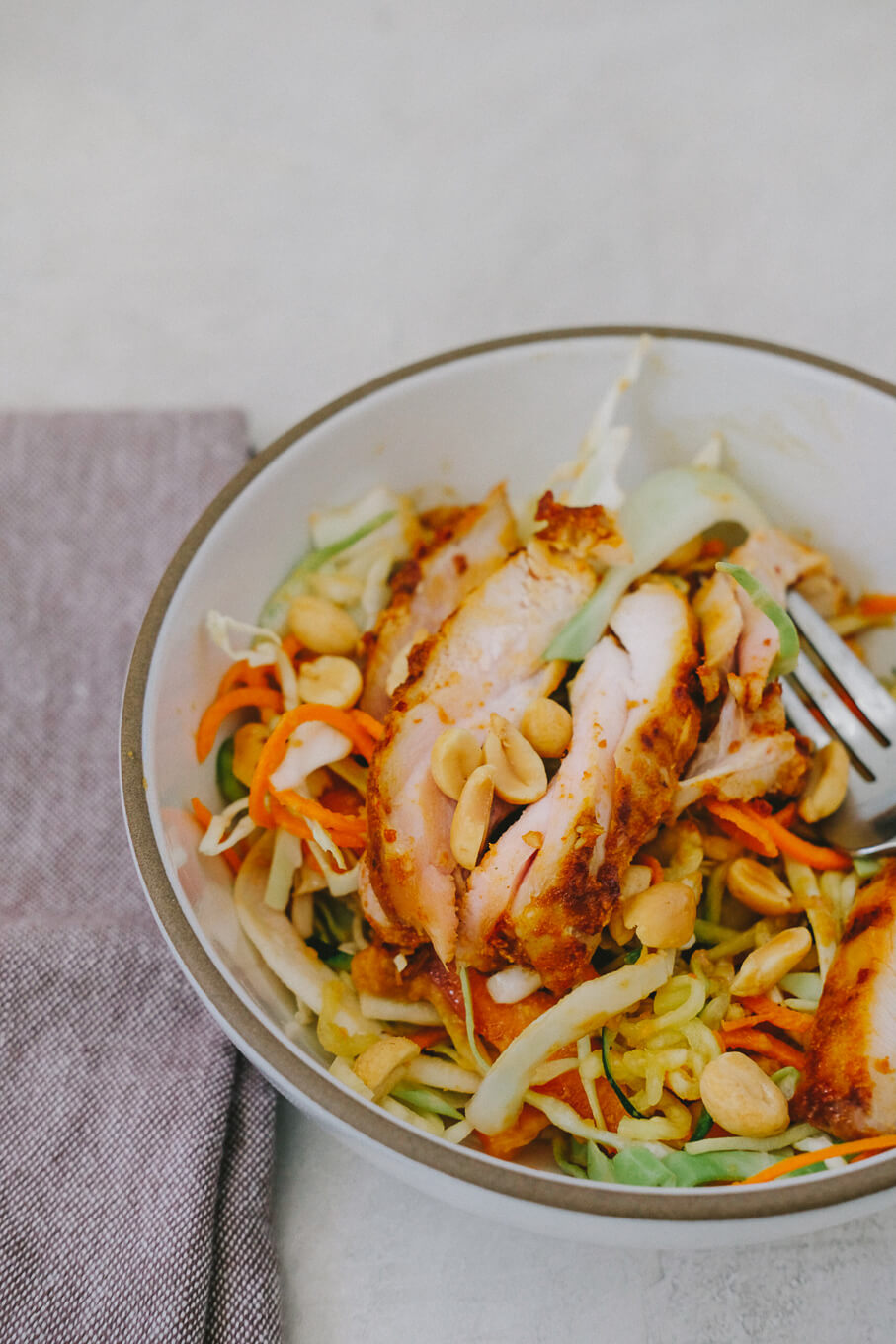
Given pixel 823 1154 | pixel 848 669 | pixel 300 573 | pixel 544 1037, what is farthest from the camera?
pixel 300 573

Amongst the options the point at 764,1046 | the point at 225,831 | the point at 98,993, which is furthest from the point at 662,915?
the point at 98,993

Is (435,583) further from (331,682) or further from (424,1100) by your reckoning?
(424,1100)

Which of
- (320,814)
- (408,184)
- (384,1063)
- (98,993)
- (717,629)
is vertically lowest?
(98,993)

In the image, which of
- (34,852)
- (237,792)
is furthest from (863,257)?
(34,852)

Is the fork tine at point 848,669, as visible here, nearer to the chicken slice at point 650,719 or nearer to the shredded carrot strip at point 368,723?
the chicken slice at point 650,719

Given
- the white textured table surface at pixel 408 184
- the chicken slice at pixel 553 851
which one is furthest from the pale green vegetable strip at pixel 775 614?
the white textured table surface at pixel 408 184

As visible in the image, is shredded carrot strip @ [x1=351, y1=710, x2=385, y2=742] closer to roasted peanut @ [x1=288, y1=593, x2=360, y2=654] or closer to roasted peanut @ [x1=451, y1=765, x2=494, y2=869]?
roasted peanut @ [x1=288, y1=593, x2=360, y2=654]

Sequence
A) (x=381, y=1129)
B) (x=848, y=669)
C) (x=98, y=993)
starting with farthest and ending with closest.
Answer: (x=848, y=669)
(x=98, y=993)
(x=381, y=1129)
